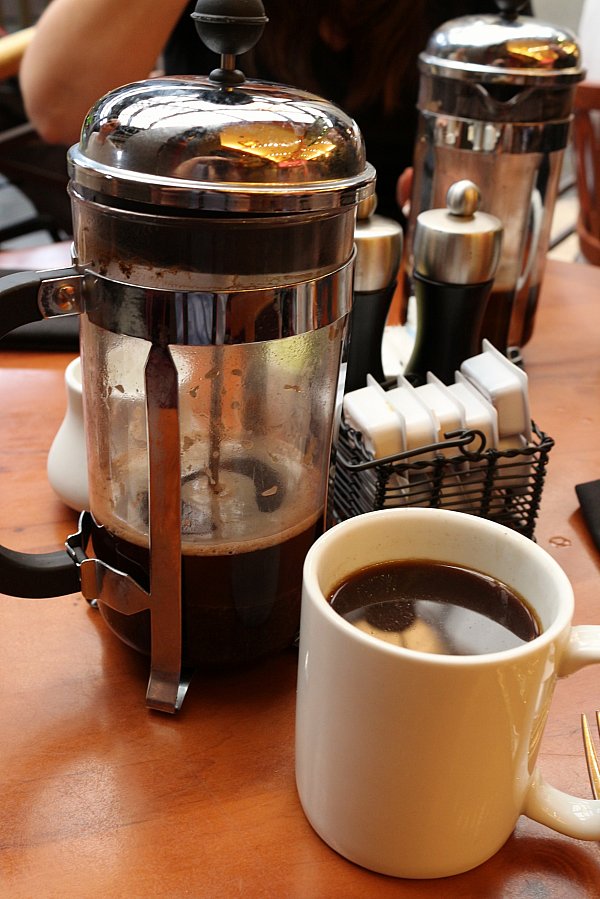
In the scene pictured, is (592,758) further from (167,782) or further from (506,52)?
(506,52)

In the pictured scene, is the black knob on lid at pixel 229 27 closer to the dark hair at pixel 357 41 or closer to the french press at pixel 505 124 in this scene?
the french press at pixel 505 124

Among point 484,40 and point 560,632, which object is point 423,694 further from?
point 484,40

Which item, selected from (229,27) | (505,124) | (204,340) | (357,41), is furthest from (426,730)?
(357,41)

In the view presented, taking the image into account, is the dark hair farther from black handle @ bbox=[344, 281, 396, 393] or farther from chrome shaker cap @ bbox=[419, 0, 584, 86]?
black handle @ bbox=[344, 281, 396, 393]

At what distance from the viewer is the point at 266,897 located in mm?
359

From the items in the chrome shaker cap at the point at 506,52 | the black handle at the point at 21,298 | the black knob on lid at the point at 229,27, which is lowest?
the black handle at the point at 21,298

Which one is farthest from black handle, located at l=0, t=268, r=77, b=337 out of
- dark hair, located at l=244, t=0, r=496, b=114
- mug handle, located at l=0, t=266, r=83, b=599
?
dark hair, located at l=244, t=0, r=496, b=114

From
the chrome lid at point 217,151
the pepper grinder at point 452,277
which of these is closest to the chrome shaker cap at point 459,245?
the pepper grinder at point 452,277

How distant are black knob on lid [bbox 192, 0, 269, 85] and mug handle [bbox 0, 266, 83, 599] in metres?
0.11

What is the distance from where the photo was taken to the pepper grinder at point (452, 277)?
62cm

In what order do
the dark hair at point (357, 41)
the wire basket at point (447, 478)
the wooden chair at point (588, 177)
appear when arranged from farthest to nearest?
the wooden chair at point (588, 177)
the dark hair at point (357, 41)
the wire basket at point (447, 478)

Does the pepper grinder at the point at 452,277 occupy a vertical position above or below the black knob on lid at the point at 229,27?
below

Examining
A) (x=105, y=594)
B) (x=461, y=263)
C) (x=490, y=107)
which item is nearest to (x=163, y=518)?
(x=105, y=594)

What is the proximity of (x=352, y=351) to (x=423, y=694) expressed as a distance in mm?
354
